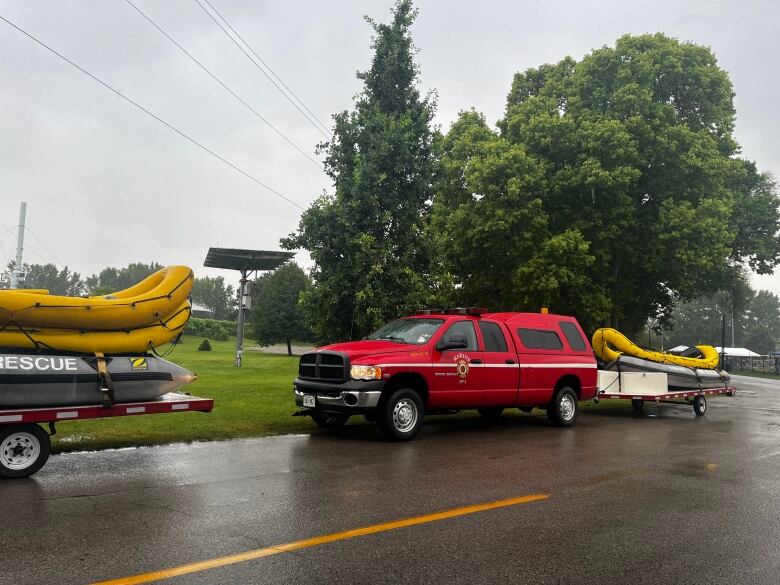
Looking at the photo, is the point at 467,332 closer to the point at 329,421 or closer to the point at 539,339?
the point at 539,339

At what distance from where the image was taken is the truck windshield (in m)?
11.0

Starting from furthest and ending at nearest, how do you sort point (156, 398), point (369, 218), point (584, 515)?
point (369, 218)
point (156, 398)
point (584, 515)

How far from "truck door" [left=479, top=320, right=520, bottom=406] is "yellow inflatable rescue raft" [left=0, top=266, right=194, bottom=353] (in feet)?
18.0

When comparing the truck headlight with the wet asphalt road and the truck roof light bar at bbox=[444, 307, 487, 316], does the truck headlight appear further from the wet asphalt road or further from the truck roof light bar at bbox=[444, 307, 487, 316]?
the truck roof light bar at bbox=[444, 307, 487, 316]

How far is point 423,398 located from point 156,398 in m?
4.47

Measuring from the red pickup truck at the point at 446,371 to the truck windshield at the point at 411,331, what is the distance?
0.06 ft

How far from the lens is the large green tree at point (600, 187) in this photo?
23.0 meters

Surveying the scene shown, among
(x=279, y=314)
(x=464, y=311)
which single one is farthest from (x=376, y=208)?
(x=279, y=314)

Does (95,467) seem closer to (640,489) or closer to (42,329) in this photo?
(42,329)

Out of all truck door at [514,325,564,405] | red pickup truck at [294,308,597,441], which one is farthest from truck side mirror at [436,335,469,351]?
truck door at [514,325,564,405]

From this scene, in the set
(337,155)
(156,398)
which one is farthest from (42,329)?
(337,155)

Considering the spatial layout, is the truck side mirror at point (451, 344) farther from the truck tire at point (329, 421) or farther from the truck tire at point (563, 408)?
the truck tire at point (563, 408)

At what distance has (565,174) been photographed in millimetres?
23828

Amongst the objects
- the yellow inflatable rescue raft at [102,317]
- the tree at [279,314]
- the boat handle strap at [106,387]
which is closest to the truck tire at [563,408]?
the yellow inflatable rescue raft at [102,317]
